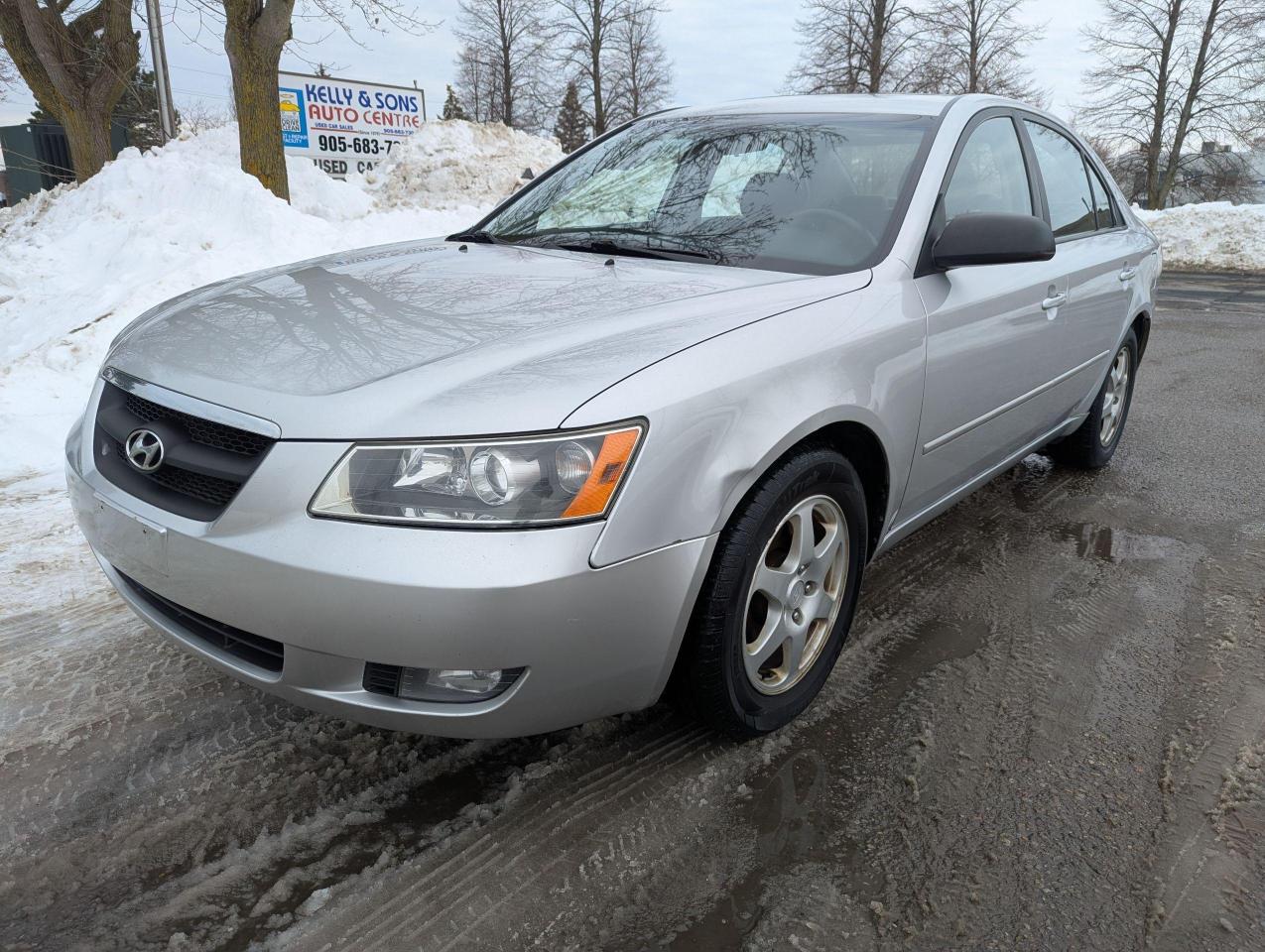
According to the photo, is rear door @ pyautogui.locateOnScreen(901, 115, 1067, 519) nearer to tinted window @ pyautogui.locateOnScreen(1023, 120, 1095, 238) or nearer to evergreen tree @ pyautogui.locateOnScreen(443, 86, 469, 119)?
tinted window @ pyautogui.locateOnScreen(1023, 120, 1095, 238)

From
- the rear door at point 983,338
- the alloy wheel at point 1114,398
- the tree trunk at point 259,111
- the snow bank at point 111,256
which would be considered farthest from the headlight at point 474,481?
the tree trunk at point 259,111

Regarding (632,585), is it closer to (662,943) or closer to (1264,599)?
(662,943)

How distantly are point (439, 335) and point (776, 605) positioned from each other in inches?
40.4

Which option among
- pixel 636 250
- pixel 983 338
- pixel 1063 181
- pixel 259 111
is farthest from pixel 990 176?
pixel 259 111

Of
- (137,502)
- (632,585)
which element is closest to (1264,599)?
(632,585)

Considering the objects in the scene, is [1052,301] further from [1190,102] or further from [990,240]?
[1190,102]

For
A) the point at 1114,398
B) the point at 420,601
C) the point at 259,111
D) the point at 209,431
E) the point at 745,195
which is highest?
the point at 259,111

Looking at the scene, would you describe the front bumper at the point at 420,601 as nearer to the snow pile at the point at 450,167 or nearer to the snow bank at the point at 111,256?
the snow bank at the point at 111,256

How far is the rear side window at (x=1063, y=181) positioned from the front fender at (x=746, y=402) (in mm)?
1514

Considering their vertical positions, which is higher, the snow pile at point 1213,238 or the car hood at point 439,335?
the car hood at point 439,335

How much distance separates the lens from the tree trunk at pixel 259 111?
30.1ft

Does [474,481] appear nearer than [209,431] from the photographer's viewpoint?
Yes

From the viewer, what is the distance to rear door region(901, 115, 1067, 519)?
8.70 ft

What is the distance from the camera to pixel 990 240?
253cm
